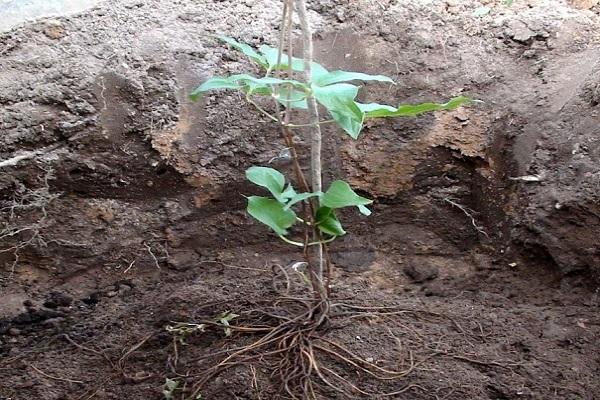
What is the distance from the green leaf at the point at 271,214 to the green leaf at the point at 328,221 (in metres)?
0.06

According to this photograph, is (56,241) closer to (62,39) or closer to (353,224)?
(62,39)

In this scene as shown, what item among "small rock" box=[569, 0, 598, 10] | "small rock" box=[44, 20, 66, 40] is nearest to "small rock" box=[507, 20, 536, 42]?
"small rock" box=[569, 0, 598, 10]

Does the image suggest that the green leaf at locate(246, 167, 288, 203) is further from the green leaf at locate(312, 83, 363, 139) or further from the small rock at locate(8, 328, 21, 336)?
the small rock at locate(8, 328, 21, 336)

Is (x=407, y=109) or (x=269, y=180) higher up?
(x=407, y=109)

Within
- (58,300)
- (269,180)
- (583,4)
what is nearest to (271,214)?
(269,180)

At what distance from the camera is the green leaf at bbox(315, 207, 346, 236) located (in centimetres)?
117

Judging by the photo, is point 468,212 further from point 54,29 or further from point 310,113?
point 54,29

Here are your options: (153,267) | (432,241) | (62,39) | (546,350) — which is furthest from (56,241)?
(546,350)

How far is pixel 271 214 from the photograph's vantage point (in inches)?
44.6

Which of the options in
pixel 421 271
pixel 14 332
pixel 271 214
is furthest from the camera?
pixel 421 271

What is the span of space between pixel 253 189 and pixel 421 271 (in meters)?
0.38


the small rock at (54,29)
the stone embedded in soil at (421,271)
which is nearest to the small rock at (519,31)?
the stone embedded in soil at (421,271)

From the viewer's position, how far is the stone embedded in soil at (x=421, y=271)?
1513 millimetres

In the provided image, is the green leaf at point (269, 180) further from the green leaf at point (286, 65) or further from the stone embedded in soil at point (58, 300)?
the stone embedded in soil at point (58, 300)
